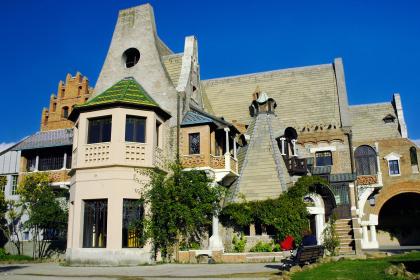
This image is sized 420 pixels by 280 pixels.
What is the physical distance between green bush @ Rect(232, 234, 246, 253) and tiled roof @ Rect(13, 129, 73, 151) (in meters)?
11.7

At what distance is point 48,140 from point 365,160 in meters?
27.8

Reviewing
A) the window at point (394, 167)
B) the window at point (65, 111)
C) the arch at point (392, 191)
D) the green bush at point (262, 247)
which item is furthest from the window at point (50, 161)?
the window at point (394, 167)

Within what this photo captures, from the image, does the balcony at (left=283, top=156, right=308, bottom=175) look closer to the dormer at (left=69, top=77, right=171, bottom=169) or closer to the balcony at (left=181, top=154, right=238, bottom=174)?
the balcony at (left=181, top=154, right=238, bottom=174)

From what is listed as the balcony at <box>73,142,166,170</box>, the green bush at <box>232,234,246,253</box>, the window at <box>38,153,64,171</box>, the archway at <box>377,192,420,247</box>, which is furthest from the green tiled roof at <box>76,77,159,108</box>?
the archway at <box>377,192,420,247</box>

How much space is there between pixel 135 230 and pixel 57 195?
8535 mm

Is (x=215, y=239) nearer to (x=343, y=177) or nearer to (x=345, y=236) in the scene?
(x=345, y=236)

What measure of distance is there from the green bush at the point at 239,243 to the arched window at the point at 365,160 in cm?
1898

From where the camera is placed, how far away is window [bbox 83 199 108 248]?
2045 centimetres

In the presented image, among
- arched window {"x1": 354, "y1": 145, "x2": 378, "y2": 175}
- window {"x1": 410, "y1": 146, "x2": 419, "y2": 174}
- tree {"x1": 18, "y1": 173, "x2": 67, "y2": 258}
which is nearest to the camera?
tree {"x1": 18, "y1": 173, "x2": 67, "y2": 258}

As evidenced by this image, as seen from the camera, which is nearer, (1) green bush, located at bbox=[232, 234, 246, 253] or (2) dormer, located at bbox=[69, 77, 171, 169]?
(2) dormer, located at bbox=[69, 77, 171, 169]

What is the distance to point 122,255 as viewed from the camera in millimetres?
19766

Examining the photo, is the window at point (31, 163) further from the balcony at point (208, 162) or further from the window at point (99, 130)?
the balcony at point (208, 162)

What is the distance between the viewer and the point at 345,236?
2839 centimetres

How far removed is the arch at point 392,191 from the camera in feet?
126
